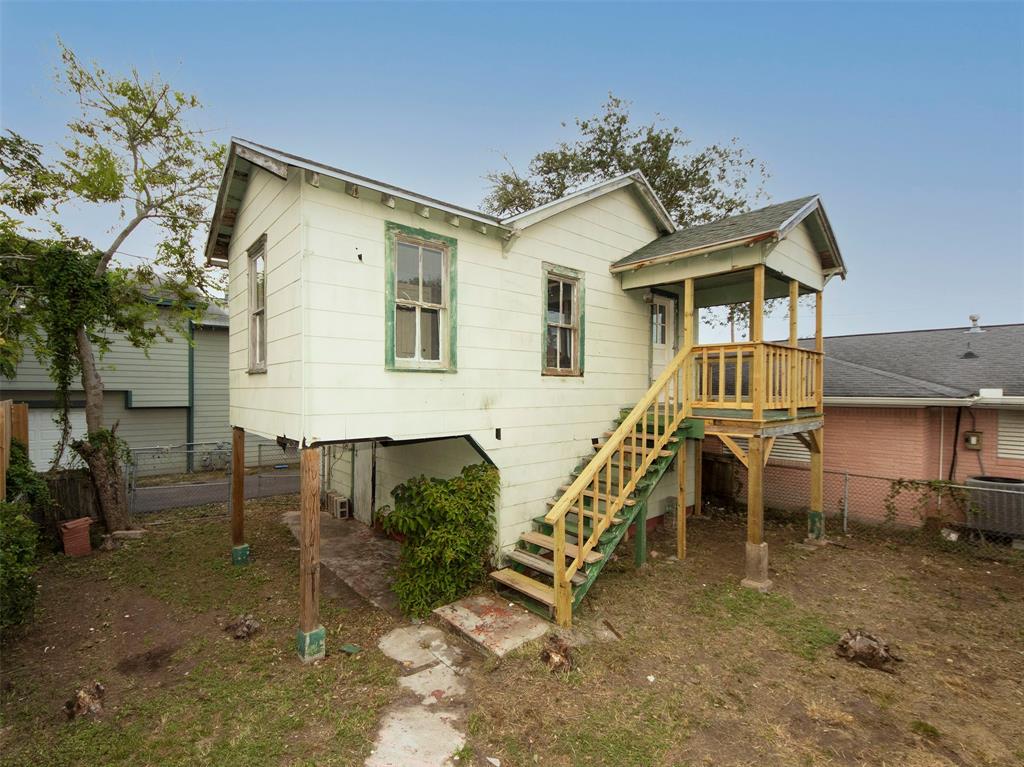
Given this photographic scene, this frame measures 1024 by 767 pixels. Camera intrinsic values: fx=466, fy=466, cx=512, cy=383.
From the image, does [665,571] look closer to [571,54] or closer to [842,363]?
[842,363]

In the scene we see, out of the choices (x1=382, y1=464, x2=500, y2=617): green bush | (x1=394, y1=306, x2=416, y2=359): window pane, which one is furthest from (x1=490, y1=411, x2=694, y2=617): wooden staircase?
(x1=394, y1=306, x2=416, y2=359): window pane

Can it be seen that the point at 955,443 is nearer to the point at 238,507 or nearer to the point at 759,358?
the point at 759,358

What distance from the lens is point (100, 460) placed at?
8.92 m

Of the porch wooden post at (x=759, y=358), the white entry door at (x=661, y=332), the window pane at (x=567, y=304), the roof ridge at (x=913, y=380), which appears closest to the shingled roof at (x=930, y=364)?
the roof ridge at (x=913, y=380)

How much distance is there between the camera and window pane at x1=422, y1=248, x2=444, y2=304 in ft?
19.5

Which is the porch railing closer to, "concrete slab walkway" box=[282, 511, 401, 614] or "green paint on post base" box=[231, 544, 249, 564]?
"concrete slab walkway" box=[282, 511, 401, 614]

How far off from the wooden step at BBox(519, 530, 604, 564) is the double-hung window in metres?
2.62

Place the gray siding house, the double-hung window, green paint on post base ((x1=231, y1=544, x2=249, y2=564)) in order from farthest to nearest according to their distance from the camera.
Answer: the gray siding house, green paint on post base ((x1=231, y1=544, x2=249, y2=564)), the double-hung window

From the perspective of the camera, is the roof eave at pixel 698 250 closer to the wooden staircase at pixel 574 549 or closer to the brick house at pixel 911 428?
the wooden staircase at pixel 574 549

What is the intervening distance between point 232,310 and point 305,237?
12.8ft

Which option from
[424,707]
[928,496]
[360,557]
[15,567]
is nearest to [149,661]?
[15,567]

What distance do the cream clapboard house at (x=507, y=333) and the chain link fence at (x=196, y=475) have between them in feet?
19.1

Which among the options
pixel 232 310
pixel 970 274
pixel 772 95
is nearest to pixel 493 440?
pixel 232 310

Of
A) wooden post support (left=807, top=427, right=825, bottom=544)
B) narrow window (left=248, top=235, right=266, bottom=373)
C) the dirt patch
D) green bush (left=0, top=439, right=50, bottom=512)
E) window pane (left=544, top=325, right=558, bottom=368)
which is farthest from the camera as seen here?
wooden post support (left=807, top=427, right=825, bottom=544)
